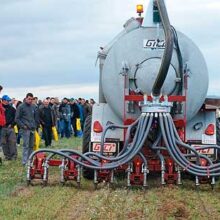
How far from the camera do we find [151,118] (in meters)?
11.8

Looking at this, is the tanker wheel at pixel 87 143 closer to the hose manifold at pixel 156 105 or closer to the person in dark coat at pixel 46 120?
the hose manifold at pixel 156 105

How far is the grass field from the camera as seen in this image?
9.43 m

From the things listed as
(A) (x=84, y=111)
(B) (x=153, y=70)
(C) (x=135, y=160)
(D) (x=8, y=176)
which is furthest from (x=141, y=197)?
(A) (x=84, y=111)

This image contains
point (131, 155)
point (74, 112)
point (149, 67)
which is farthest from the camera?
point (74, 112)

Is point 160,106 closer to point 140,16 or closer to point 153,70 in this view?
point 153,70

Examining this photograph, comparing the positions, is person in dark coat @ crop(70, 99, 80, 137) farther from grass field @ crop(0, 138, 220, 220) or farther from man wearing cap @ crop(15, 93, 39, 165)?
grass field @ crop(0, 138, 220, 220)

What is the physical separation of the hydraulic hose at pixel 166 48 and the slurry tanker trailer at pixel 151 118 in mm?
16

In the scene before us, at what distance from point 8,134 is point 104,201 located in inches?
305

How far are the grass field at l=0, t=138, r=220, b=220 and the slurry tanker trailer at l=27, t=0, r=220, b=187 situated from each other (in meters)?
0.29

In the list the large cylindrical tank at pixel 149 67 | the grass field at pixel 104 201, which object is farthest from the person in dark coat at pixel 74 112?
the large cylindrical tank at pixel 149 67

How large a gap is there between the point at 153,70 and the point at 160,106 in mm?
666

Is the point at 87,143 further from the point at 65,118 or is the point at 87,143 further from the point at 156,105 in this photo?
the point at 65,118

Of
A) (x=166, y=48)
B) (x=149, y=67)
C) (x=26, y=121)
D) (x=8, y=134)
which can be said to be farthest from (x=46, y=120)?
(x=166, y=48)

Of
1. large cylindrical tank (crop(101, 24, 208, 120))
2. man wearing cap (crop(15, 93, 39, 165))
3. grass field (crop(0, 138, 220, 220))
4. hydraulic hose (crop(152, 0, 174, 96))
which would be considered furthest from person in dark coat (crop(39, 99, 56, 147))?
hydraulic hose (crop(152, 0, 174, 96))
